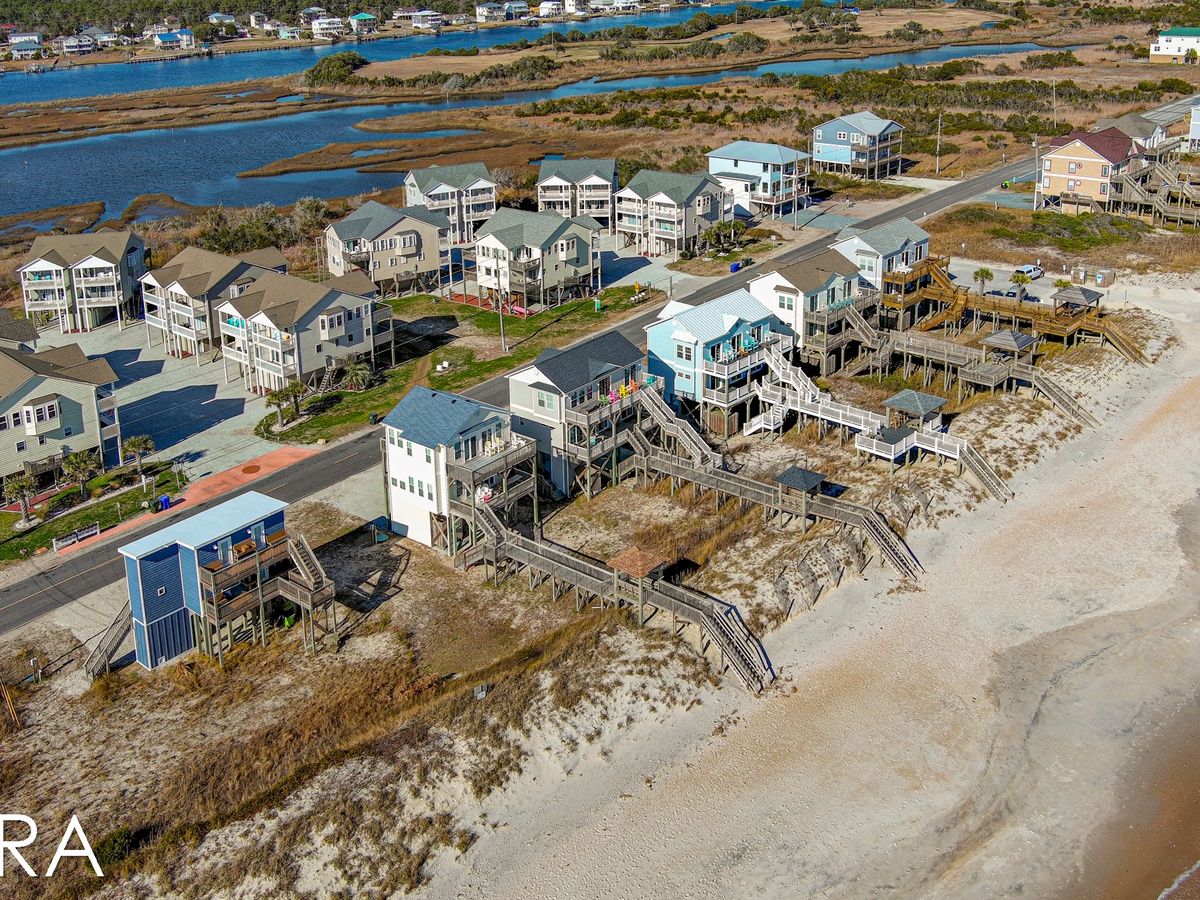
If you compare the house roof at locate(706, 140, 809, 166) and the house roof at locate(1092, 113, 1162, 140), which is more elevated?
the house roof at locate(1092, 113, 1162, 140)

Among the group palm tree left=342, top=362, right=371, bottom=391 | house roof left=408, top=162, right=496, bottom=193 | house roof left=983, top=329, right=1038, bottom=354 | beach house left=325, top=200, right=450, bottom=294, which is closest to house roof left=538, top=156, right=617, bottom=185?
house roof left=408, top=162, right=496, bottom=193

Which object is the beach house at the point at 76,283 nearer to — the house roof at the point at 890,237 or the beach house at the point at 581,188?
the beach house at the point at 581,188

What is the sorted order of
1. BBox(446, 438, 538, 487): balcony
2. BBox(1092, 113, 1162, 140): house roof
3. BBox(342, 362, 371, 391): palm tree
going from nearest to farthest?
BBox(446, 438, 538, 487): balcony < BBox(342, 362, 371, 391): palm tree < BBox(1092, 113, 1162, 140): house roof

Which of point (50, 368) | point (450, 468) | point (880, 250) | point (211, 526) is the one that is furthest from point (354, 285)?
point (880, 250)

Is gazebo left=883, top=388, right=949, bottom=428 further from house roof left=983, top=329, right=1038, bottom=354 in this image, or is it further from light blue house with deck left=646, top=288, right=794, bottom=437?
house roof left=983, top=329, right=1038, bottom=354

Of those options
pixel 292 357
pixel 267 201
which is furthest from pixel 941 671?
pixel 267 201

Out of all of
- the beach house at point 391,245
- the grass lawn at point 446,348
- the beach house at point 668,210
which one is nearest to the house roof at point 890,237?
the grass lawn at point 446,348
